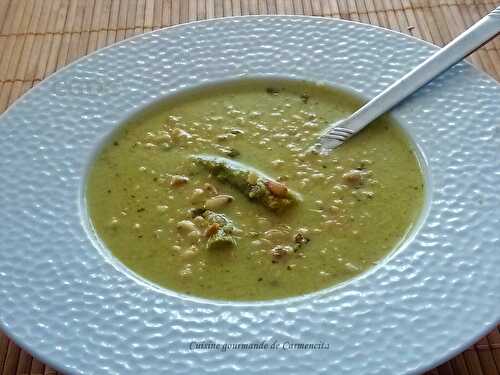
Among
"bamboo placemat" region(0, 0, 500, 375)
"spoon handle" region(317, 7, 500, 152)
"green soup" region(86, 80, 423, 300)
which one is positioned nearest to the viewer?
"green soup" region(86, 80, 423, 300)

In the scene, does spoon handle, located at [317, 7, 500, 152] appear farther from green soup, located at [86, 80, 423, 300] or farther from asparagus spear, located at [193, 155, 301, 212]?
asparagus spear, located at [193, 155, 301, 212]

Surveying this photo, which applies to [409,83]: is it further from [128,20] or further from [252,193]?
[128,20]

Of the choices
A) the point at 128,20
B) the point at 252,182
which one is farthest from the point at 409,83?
the point at 128,20

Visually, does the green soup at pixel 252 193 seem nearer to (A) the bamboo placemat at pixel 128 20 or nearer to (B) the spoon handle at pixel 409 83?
(B) the spoon handle at pixel 409 83

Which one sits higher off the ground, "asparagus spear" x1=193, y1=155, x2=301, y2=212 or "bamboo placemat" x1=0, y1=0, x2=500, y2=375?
"bamboo placemat" x1=0, y1=0, x2=500, y2=375

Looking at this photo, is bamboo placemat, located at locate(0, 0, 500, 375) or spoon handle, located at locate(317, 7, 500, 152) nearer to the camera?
spoon handle, located at locate(317, 7, 500, 152)

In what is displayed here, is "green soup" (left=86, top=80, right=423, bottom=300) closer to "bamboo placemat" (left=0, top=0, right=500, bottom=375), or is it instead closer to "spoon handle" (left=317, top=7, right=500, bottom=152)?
"spoon handle" (left=317, top=7, right=500, bottom=152)

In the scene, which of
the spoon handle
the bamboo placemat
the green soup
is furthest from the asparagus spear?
the bamboo placemat

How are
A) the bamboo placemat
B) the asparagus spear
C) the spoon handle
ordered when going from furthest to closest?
the bamboo placemat
the spoon handle
the asparagus spear
